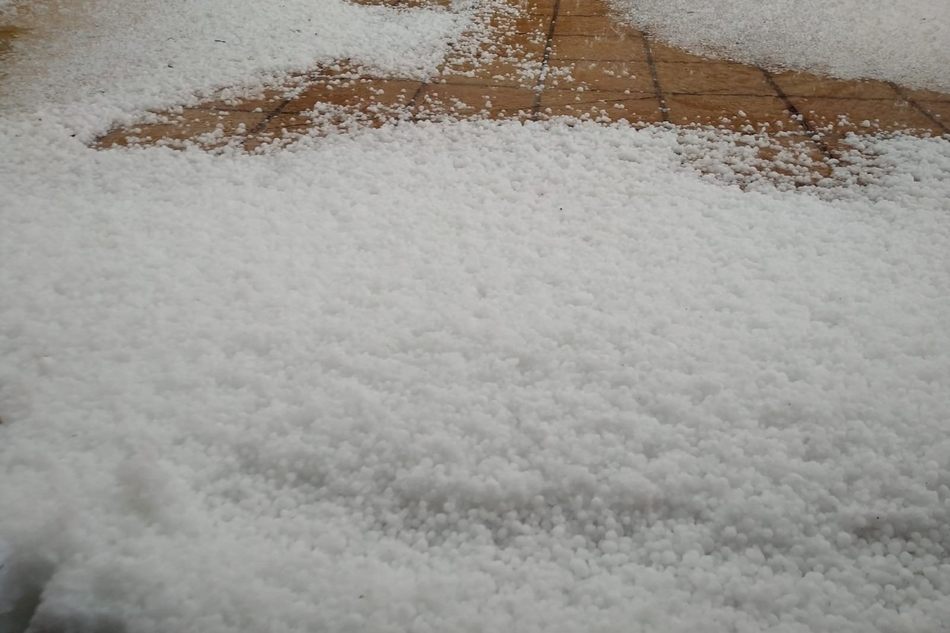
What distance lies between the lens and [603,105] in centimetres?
181

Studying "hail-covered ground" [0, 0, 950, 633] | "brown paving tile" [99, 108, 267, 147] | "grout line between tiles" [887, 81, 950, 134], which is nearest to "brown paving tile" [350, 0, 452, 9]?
"brown paving tile" [99, 108, 267, 147]

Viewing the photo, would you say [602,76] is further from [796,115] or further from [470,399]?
[470,399]

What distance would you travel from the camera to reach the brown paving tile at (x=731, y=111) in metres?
1.71

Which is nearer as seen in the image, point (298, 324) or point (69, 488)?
point (69, 488)

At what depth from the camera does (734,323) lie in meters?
1.02

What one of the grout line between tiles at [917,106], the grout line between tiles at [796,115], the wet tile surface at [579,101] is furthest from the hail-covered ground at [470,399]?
the grout line between tiles at [917,106]

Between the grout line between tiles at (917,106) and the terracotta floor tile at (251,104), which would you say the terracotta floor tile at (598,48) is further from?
the terracotta floor tile at (251,104)

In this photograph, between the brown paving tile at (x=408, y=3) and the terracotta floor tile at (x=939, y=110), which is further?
the brown paving tile at (x=408, y=3)

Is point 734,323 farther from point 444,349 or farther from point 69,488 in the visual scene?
point 69,488

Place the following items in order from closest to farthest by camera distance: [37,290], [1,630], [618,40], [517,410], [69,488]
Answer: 1. [1,630]
2. [69,488]
3. [517,410]
4. [37,290]
5. [618,40]

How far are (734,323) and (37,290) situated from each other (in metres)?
1.21

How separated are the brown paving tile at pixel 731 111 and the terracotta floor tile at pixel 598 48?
1.33 feet

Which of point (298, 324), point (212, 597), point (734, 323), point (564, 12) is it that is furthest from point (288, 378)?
point (564, 12)

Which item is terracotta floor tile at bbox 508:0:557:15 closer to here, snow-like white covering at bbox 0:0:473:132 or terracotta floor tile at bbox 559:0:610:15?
terracotta floor tile at bbox 559:0:610:15
